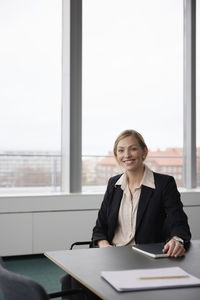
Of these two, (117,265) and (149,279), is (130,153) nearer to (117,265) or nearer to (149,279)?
(117,265)

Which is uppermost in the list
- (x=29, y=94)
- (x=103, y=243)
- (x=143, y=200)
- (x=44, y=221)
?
(x=29, y=94)

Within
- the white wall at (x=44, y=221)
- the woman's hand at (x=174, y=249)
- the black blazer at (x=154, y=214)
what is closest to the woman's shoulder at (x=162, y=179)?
the black blazer at (x=154, y=214)

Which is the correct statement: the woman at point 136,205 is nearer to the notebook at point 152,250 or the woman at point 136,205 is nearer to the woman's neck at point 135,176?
the woman's neck at point 135,176

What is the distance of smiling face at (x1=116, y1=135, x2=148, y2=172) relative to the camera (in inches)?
109

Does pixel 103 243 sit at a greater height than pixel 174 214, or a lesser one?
lesser

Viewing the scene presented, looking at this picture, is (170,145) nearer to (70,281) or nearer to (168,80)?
(168,80)

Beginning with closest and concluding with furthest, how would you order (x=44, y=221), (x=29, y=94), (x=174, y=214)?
(x=174, y=214)
(x=44, y=221)
(x=29, y=94)

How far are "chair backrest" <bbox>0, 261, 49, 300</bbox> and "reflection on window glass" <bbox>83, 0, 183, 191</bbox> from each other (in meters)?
3.67

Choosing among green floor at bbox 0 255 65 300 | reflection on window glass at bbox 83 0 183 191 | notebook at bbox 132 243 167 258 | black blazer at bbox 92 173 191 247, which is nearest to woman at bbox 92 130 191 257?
Answer: black blazer at bbox 92 173 191 247

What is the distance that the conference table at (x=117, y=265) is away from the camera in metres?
1.57

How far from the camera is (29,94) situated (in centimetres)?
502

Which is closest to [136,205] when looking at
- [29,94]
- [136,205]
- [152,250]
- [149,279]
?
[136,205]

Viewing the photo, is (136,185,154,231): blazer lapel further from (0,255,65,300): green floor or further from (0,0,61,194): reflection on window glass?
(0,0,61,194): reflection on window glass

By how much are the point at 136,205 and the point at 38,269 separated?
6.56 feet
